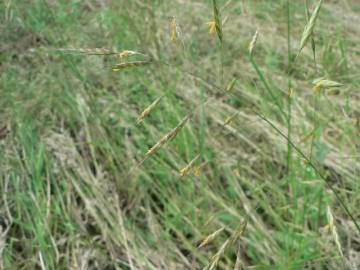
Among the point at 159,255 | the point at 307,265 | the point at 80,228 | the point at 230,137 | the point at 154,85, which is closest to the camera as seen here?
the point at 307,265

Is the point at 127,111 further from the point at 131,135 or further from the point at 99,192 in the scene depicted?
the point at 99,192

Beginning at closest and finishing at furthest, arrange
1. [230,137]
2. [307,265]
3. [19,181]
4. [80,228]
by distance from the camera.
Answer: [307,265] → [80,228] → [19,181] → [230,137]

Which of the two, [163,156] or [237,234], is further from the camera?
[163,156]

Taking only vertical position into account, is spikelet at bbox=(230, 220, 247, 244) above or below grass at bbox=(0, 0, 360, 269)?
above

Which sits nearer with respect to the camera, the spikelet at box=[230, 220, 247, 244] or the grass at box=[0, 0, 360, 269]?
the spikelet at box=[230, 220, 247, 244]

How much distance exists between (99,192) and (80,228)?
0.42 ft

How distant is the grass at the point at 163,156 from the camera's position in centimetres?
131

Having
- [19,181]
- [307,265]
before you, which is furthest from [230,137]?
[19,181]

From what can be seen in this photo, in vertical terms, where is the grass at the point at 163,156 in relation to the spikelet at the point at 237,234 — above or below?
below

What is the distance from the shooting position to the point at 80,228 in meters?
1.43

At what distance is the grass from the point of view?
4.30ft

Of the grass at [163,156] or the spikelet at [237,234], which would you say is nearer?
the spikelet at [237,234]

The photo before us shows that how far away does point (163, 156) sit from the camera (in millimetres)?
1554

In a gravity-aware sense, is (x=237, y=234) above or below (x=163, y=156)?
above
